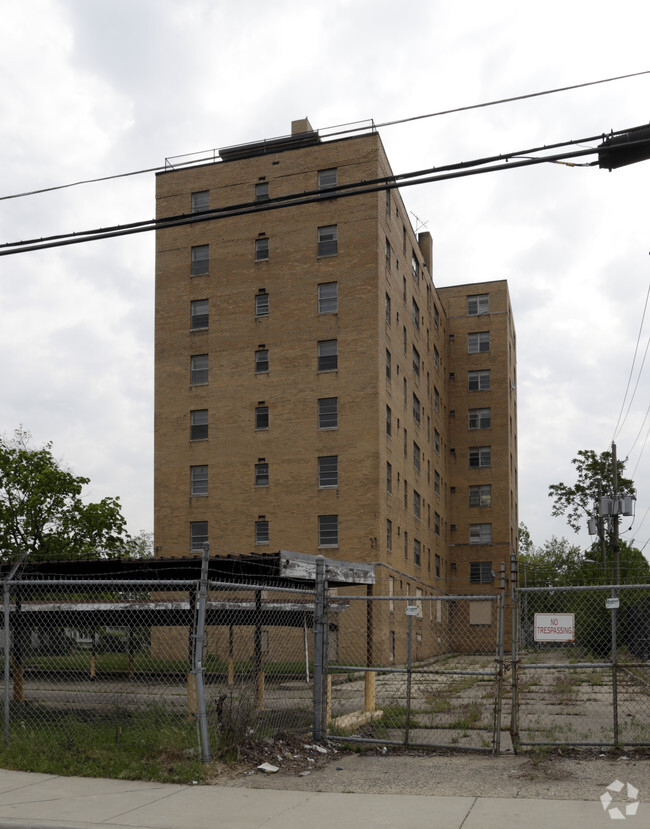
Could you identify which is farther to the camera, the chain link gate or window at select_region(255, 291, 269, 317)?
window at select_region(255, 291, 269, 317)

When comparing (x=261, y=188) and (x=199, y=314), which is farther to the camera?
(x=199, y=314)

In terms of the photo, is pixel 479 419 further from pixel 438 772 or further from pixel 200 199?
pixel 438 772

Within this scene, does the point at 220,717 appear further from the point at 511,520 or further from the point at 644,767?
the point at 511,520

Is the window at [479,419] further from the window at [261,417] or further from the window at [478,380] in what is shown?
the window at [261,417]

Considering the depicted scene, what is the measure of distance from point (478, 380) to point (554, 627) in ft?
194

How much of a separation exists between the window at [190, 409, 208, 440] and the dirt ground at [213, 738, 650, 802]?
34622 mm

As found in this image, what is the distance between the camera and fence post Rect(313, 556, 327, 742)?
13.0 m

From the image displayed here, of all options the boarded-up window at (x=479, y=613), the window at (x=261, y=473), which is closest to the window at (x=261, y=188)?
the window at (x=261, y=473)

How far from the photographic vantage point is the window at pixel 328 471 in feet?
143

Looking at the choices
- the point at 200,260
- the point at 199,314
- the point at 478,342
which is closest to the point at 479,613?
the point at 478,342

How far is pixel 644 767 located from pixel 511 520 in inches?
2373

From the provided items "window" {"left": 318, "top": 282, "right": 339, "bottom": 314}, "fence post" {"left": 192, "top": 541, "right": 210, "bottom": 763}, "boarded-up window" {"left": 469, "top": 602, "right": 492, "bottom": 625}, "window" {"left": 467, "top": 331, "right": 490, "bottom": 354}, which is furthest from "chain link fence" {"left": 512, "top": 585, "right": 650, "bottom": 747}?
"window" {"left": 467, "top": 331, "right": 490, "bottom": 354}

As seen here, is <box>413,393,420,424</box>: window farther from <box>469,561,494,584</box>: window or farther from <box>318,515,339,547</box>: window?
<box>469,561,494,584</box>: window

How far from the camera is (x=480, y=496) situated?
6856cm
